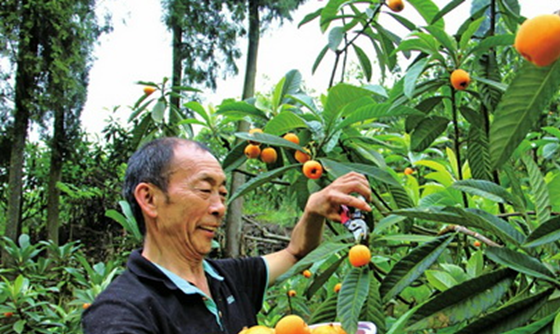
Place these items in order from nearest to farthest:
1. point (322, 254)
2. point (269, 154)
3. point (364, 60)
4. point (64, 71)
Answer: point (322, 254) → point (269, 154) → point (364, 60) → point (64, 71)

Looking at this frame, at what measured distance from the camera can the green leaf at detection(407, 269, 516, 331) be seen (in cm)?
75

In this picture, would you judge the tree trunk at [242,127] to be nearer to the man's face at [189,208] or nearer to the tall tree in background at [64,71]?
the tall tree in background at [64,71]

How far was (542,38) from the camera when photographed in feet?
1.21

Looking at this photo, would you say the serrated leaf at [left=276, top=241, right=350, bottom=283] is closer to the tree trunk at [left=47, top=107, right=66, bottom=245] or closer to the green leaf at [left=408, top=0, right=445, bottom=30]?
the green leaf at [left=408, top=0, right=445, bottom=30]

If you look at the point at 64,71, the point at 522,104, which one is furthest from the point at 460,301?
→ the point at 64,71

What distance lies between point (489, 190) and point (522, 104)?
0.54 metres

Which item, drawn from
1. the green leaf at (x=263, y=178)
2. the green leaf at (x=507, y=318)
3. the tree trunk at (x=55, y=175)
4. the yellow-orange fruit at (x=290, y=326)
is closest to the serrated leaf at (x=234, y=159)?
the green leaf at (x=263, y=178)

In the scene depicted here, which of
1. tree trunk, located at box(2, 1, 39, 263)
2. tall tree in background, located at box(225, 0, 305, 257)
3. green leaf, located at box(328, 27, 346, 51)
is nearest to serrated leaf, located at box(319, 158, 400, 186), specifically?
green leaf, located at box(328, 27, 346, 51)

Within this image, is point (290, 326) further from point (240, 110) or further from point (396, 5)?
point (396, 5)

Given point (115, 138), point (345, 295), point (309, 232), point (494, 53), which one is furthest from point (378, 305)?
point (115, 138)

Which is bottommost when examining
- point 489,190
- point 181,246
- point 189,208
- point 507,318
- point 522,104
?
point 181,246

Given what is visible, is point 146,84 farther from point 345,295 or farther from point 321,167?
point 345,295

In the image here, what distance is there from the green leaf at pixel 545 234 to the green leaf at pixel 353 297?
0.97 ft

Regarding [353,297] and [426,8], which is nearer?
[353,297]
